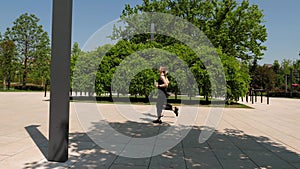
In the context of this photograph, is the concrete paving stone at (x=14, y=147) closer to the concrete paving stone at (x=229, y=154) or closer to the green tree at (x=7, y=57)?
the concrete paving stone at (x=229, y=154)

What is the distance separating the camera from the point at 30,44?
41.3 m

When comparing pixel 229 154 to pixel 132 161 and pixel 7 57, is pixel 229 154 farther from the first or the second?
pixel 7 57

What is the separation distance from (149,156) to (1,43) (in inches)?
1642

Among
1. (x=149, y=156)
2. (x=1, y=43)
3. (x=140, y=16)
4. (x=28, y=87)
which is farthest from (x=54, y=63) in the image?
(x=28, y=87)

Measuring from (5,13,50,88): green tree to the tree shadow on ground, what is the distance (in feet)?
128

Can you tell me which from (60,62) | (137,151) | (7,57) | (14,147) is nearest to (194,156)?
(137,151)

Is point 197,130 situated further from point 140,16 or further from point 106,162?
point 140,16

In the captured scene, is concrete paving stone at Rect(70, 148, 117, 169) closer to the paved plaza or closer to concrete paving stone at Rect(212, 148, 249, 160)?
the paved plaza

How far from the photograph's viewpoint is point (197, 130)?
6734 millimetres

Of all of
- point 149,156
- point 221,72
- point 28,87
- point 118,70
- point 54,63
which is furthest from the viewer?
point 28,87

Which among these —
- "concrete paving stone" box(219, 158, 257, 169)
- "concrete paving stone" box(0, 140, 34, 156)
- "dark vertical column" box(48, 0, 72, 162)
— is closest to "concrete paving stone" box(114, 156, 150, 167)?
"dark vertical column" box(48, 0, 72, 162)

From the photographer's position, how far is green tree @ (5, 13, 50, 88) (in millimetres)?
40156

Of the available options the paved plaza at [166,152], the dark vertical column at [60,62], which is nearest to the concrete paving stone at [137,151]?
the paved plaza at [166,152]

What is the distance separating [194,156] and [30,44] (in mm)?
44096
